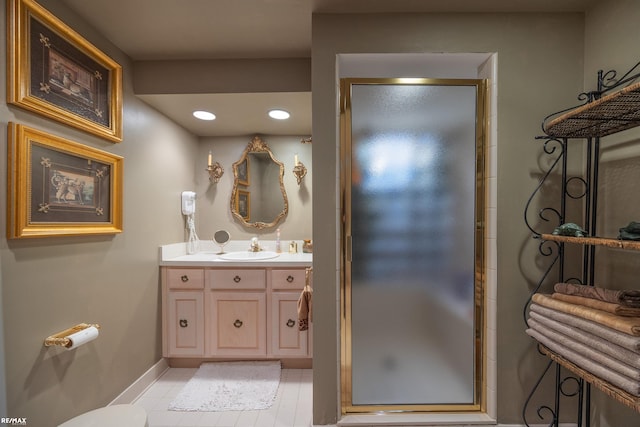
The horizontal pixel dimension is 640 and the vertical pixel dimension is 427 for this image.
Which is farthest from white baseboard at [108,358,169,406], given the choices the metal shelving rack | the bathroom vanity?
the metal shelving rack

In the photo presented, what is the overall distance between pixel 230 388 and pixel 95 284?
3.76 feet

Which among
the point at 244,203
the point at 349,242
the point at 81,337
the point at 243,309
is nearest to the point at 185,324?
the point at 243,309

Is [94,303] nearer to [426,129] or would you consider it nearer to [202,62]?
[202,62]

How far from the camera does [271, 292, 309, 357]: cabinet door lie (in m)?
2.26

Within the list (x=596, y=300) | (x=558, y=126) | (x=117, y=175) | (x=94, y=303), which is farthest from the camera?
(x=117, y=175)

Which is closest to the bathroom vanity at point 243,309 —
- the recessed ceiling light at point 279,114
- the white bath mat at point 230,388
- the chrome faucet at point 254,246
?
the white bath mat at point 230,388

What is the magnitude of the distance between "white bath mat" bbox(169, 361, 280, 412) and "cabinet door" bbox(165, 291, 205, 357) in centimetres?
20

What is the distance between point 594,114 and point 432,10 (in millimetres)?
951

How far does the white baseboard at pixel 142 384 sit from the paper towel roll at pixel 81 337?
2.02ft

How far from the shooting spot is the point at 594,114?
3.95ft

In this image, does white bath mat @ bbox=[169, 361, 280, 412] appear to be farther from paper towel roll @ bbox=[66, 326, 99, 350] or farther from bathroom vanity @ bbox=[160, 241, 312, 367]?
paper towel roll @ bbox=[66, 326, 99, 350]

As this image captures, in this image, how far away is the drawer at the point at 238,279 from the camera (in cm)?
227

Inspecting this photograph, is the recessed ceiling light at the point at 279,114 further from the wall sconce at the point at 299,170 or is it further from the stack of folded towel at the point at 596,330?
the stack of folded towel at the point at 596,330

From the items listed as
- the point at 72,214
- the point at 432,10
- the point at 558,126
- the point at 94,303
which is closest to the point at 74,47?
the point at 72,214
